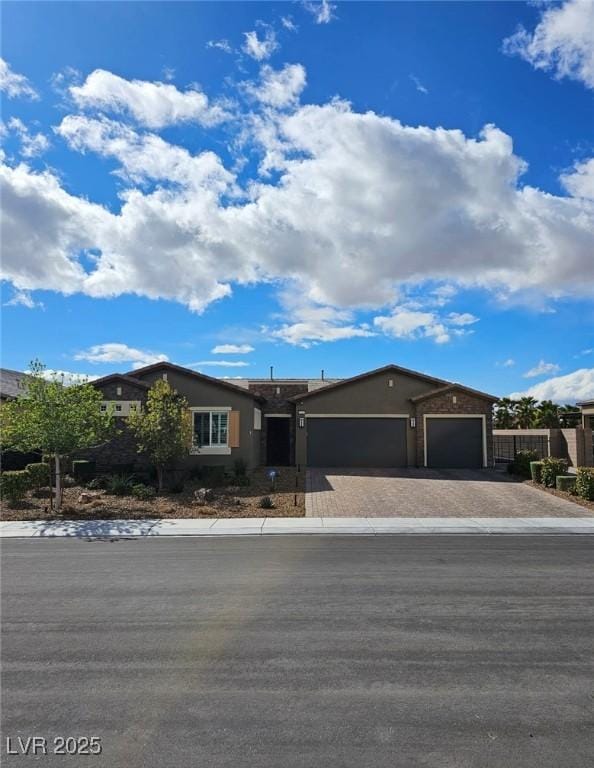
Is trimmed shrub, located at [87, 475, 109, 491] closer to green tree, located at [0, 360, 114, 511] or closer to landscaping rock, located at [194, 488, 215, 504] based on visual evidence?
green tree, located at [0, 360, 114, 511]

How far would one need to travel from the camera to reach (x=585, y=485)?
16.9 m

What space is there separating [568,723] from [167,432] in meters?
15.5

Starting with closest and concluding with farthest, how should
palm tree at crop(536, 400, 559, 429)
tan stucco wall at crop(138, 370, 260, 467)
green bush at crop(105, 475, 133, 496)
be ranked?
green bush at crop(105, 475, 133, 496) < tan stucco wall at crop(138, 370, 260, 467) < palm tree at crop(536, 400, 559, 429)

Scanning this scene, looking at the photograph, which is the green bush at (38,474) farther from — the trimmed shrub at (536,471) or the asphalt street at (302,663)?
the trimmed shrub at (536,471)

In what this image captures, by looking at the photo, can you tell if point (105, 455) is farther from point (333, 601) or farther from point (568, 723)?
point (568, 723)

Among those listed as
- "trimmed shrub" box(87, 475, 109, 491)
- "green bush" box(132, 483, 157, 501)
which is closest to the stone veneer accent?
"green bush" box(132, 483, 157, 501)

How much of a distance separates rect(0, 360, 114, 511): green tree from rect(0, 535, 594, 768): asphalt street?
21.6ft

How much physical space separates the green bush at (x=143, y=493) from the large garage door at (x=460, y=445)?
→ 12.4m

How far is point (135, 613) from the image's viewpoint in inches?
260

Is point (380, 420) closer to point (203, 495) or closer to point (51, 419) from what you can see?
point (203, 495)

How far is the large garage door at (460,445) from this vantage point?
24078 mm

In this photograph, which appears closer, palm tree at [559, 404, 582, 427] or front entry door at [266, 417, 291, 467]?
front entry door at [266, 417, 291, 467]

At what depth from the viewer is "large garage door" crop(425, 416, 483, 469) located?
948 inches

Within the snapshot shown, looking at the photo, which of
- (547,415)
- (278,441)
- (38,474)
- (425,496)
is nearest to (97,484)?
(38,474)
